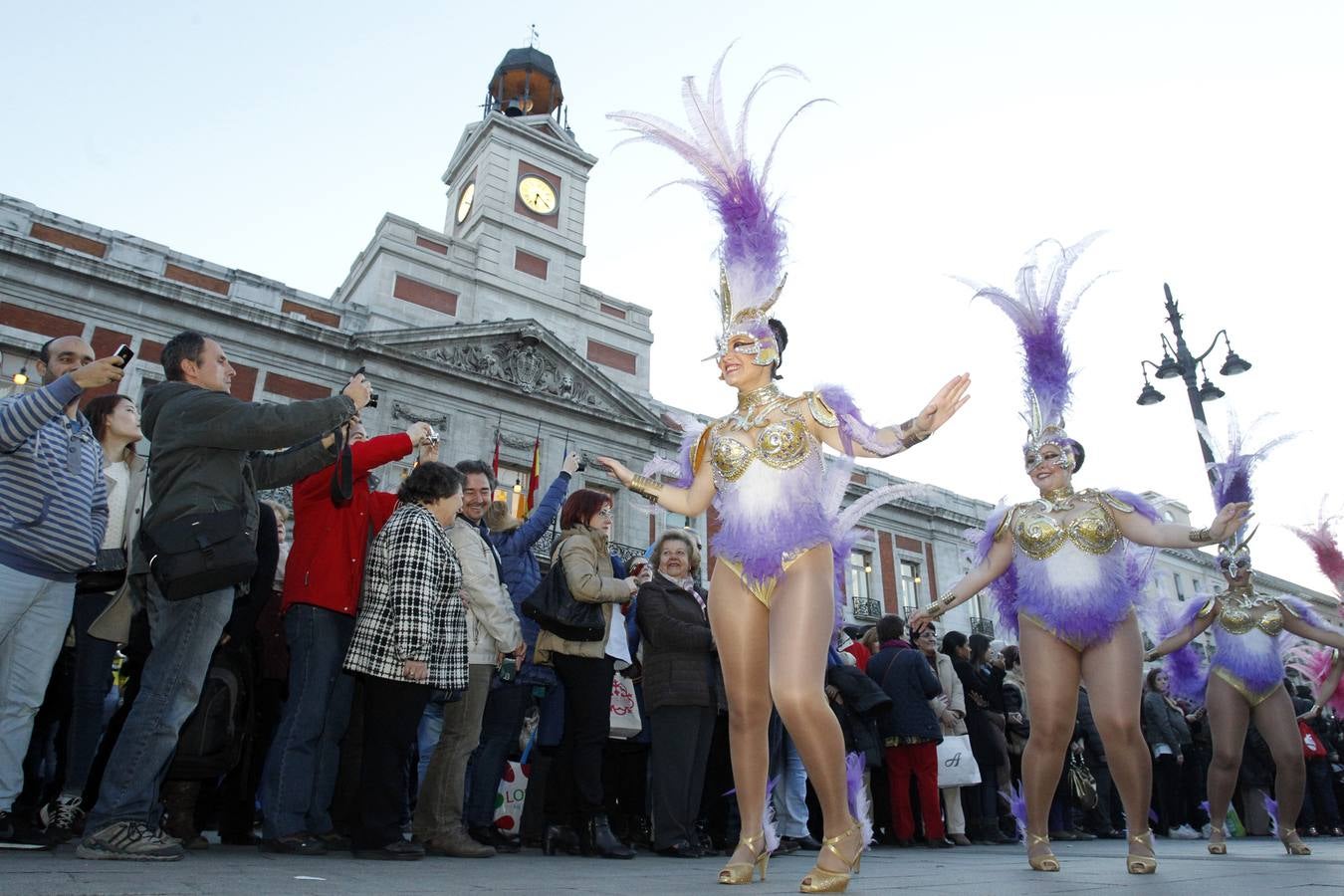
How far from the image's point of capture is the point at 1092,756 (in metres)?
8.73

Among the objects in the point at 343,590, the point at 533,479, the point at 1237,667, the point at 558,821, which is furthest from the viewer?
the point at 533,479

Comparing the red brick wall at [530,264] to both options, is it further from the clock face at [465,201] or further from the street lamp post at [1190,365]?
the street lamp post at [1190,365]

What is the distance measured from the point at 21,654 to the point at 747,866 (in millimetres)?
2978

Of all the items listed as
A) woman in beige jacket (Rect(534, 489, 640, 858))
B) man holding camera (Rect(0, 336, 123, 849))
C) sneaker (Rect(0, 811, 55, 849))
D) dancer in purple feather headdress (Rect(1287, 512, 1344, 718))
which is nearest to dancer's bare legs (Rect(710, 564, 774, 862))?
woman in beige jacket (Rect(534, 489, 640, 858))

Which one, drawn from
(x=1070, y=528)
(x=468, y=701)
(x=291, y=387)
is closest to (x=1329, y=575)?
(x=1070, y=528)

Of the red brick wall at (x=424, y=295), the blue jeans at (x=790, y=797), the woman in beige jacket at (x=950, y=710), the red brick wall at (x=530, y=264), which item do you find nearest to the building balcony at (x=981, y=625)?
the red brick wall at (x=530, y=264)

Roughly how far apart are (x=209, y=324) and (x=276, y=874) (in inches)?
773

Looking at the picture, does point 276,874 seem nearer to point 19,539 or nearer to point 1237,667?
point 19,539

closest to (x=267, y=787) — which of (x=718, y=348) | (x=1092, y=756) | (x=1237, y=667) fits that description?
(x=718, y=348)

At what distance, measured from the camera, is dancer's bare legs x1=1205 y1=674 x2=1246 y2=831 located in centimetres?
595

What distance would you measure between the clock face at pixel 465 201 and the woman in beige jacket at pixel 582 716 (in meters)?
24.5

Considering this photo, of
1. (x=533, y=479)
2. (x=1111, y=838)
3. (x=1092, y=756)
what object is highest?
(x=533, y=479)

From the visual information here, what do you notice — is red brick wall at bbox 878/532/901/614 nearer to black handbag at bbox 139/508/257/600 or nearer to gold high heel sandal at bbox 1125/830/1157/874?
gold high heel sandal at bbox 1125/830/1157/874

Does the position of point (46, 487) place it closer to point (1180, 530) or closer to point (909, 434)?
point (909, 434)
